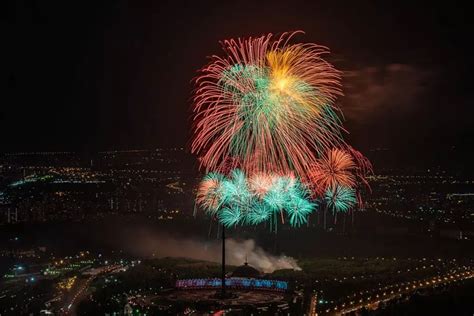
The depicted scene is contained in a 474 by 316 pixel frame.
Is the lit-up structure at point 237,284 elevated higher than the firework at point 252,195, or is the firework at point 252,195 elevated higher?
the firework at point 252,195

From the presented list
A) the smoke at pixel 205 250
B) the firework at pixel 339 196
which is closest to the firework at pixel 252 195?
the firework at pixel 339 196

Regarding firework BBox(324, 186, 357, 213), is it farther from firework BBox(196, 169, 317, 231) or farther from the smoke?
the smoke

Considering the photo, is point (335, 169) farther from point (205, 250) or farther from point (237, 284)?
point (205, 250)

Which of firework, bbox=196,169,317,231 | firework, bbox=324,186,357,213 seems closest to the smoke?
firework, bbox=324,186,357,213

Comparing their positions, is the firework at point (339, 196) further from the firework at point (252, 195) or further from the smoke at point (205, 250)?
the smoke at point (205, 250)

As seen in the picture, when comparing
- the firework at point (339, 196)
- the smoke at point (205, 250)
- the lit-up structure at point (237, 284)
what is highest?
the firework at point (339, 196)

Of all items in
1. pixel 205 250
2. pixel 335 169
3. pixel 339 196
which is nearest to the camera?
pixel 335 169

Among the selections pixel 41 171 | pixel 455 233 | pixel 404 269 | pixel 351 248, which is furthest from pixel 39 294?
pixel 41 171

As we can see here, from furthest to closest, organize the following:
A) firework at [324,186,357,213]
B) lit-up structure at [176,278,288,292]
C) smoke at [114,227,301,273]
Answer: smoke at [114,227,301,273] < firework at [324,186,357,213] < lit-up structure at [176,278,288,292]

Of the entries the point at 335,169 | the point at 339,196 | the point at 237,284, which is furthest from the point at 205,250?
the point at 335,169
